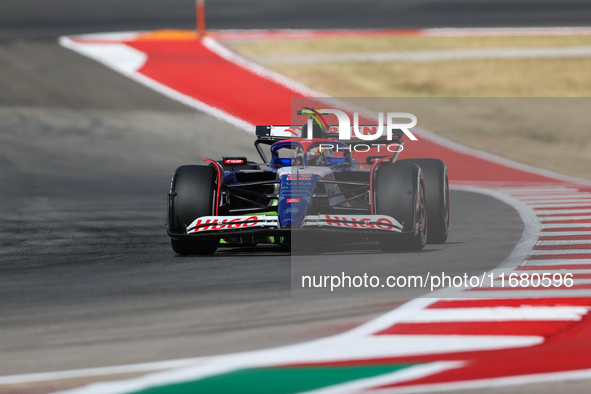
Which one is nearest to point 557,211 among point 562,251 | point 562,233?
point 562,233

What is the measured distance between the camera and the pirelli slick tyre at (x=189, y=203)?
26.0ft

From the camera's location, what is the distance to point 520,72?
23.2m

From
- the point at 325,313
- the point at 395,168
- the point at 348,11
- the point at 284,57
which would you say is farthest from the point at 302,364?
the point at 348,11

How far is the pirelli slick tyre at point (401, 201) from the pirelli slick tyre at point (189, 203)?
58.9 inches

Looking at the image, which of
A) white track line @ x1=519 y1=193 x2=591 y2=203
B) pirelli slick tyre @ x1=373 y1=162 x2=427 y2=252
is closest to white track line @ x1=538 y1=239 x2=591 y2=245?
pirelli slick tyre @ x1=373 y1=162 x2=427 y2=252

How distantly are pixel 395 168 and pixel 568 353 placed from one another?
12.1 ft

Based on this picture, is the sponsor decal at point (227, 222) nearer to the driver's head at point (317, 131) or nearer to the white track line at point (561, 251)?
the driver's head at point (317, 131)

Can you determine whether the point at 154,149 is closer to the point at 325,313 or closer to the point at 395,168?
the point at 395,168

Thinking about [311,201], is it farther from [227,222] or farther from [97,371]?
[97,371]

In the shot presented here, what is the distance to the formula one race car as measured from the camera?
751 cm

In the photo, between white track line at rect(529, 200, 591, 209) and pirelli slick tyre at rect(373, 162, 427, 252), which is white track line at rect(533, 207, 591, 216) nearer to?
white track line at rect(529, 200, 591, 209)

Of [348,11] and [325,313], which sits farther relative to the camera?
[348,11]

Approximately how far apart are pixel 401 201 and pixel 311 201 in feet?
2.58

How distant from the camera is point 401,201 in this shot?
7652mm
